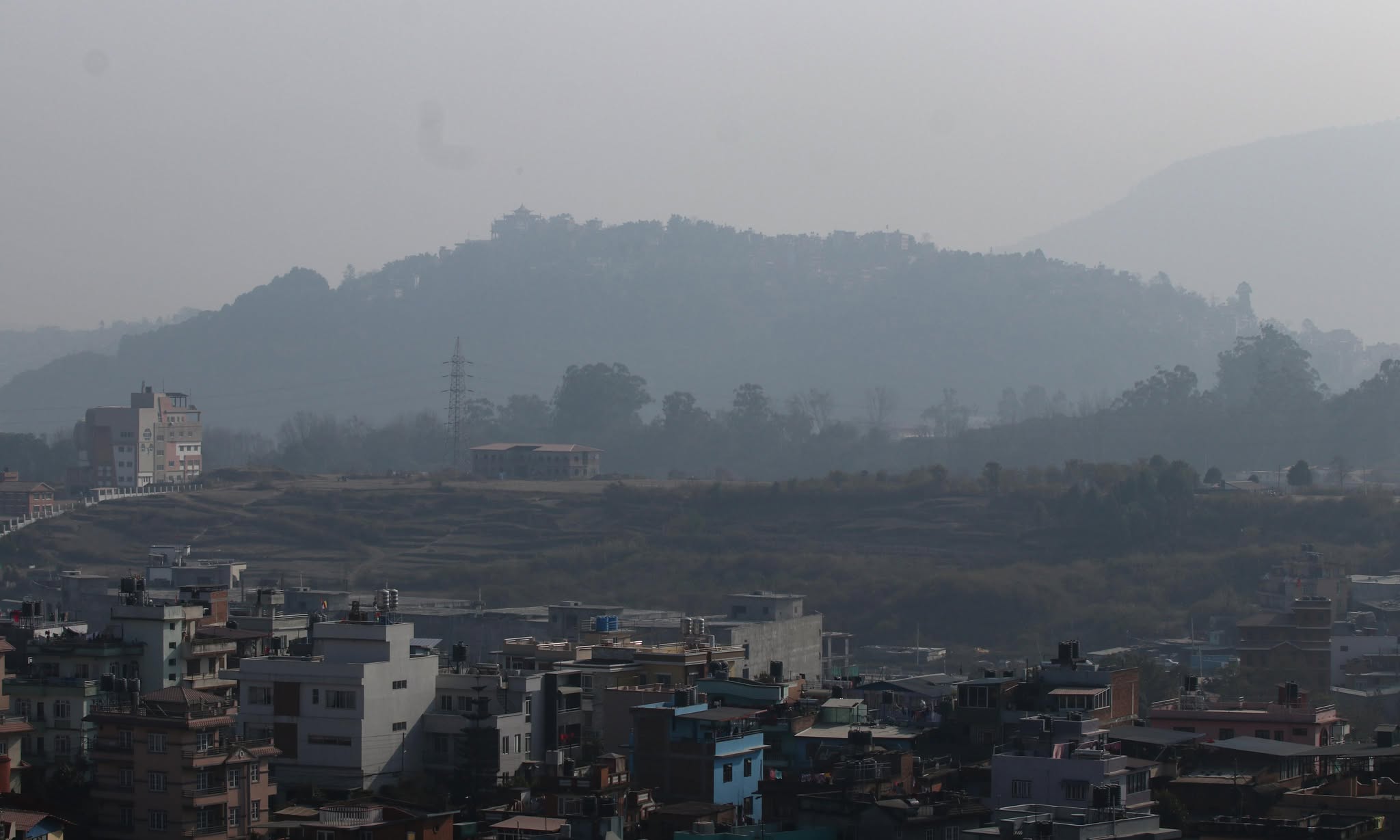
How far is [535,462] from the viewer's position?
6638 cm

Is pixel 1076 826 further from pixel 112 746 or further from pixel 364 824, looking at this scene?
pixel 112 746

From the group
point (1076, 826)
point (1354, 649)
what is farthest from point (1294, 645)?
point (1076, 826)

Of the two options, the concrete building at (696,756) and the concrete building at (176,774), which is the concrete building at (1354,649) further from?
the concrete building at (176,774)

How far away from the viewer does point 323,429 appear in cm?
8444

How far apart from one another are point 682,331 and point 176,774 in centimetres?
10549

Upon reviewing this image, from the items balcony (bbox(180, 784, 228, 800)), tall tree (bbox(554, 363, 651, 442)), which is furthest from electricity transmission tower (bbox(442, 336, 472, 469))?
balcony (bbox(180, 784, 228, 800))

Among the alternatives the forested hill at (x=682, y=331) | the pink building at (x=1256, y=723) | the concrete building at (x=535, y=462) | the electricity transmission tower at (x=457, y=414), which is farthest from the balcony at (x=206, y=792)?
the forested hill at (x=682, y=331)

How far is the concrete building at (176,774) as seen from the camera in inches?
651

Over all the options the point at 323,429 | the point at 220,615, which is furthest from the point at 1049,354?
the point at 220,615

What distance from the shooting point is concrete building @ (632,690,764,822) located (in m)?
18.2

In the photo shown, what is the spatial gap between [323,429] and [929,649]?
47.3 m

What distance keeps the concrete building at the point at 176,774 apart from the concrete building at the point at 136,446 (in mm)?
47324

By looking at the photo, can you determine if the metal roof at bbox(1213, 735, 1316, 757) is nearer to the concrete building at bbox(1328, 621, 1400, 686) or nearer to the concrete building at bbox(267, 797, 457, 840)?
the concrete building at bbox(267, 797, 457, 840)

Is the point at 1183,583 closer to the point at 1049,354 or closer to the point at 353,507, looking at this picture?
the point at 353,507
